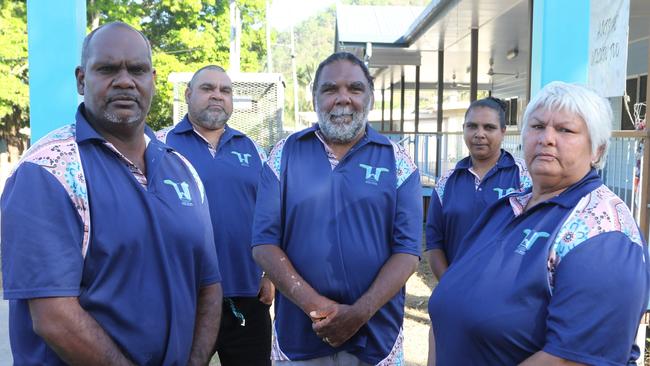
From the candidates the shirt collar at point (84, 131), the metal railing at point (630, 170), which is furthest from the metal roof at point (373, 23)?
the shirt collar at point (84, 131)

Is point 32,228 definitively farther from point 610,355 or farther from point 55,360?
point 610,355

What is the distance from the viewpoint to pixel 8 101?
64.6 feet

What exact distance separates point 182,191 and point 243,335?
176cm

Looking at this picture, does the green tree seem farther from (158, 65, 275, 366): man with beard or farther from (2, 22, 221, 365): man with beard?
(2, 22, 221, 365): man with beard

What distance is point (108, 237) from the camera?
68.6 inches

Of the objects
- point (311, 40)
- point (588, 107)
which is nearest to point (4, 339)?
point (588, 107)

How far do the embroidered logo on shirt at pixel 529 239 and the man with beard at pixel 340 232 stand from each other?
0.81 meters

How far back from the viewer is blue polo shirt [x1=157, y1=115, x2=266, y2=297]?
11.3ft

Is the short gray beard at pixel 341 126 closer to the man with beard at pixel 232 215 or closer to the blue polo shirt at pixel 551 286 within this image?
the blue polo shirt at pixel 551 286

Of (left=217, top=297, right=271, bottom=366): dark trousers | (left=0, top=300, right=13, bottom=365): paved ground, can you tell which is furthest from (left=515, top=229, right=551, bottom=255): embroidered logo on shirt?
(left=0, top=300, right=13, bottom=365): paved ground

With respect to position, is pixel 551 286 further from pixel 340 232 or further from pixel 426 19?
pixel 426 19

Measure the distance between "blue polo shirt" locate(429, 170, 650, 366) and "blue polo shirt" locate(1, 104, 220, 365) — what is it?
3.09 ft

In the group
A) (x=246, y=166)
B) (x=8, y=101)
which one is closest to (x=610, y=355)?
(x=246, y=166)

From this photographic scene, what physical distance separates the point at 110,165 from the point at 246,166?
1.76 m
